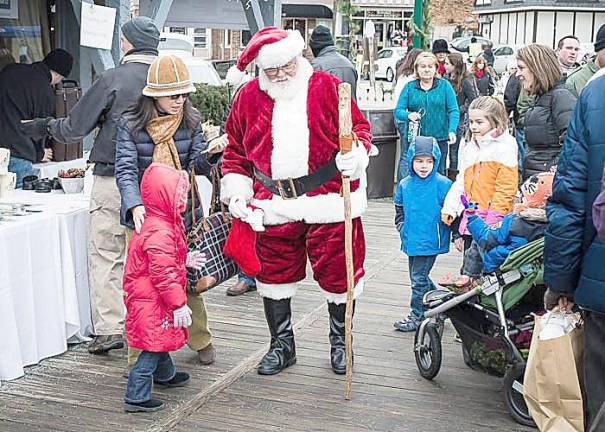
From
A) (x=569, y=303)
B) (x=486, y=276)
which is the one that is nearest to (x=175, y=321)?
(x=486, y=276)

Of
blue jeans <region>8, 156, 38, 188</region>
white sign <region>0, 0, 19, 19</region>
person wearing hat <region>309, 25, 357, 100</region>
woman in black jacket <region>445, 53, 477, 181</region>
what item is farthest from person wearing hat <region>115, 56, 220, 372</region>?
woman in black jacket <region>445, 53, 477, 181</region>

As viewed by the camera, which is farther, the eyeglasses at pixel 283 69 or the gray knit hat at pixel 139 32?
the gray knit hat at pixel 139 32

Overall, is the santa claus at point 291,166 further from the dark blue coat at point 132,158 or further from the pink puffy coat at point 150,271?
the pink puffy coat at point 150,271

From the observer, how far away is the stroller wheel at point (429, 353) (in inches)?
192

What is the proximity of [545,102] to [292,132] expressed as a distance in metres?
1.85

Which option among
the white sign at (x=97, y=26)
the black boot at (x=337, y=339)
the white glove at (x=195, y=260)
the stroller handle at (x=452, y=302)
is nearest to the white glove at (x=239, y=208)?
the white glove at (x=195, y=260)

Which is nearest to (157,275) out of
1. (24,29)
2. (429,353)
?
(429,353)

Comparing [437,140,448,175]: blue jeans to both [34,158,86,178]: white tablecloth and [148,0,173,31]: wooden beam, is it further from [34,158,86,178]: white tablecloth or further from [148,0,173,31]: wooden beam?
[34,158,86,178]: white tablecloth

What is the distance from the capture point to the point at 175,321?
431 cm

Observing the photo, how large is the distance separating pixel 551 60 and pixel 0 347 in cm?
353

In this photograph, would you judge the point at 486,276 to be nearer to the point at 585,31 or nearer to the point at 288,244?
the point at 288,244

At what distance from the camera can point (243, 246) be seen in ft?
15.8

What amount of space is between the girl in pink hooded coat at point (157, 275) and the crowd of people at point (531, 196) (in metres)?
1.40

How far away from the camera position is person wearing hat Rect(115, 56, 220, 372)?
4688 mm
